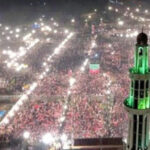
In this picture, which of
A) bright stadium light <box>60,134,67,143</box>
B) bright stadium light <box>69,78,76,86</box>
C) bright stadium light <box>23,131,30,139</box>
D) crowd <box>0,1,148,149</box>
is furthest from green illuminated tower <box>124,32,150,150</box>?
bright stadium light <box>69,78,76,86</box>

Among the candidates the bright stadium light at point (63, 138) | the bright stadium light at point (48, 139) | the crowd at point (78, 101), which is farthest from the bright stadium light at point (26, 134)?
the bright stadium light at point (63, 138)

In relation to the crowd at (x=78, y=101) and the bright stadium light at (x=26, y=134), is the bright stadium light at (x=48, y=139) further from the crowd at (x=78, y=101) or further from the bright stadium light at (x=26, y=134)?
the bright stadium light at (x=26, y=134)

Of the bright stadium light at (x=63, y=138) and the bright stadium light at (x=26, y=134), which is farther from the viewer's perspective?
the bright stadium light at (x=26, y=134)

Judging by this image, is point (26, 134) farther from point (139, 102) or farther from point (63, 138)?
point (139, 102)

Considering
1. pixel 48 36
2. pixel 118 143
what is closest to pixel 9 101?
pixel 118 143

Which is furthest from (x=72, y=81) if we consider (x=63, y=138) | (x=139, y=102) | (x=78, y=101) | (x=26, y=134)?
(x=139, y=102)

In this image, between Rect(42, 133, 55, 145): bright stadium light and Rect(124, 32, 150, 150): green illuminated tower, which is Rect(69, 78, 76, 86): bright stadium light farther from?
Rect(124, 32, 150, 150): green illuminated tower

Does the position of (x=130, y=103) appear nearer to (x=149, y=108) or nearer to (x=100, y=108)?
(x=149, y=108)

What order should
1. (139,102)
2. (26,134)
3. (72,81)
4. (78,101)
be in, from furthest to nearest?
(72,81)
(78,101)
(26,134)
(139,102)
